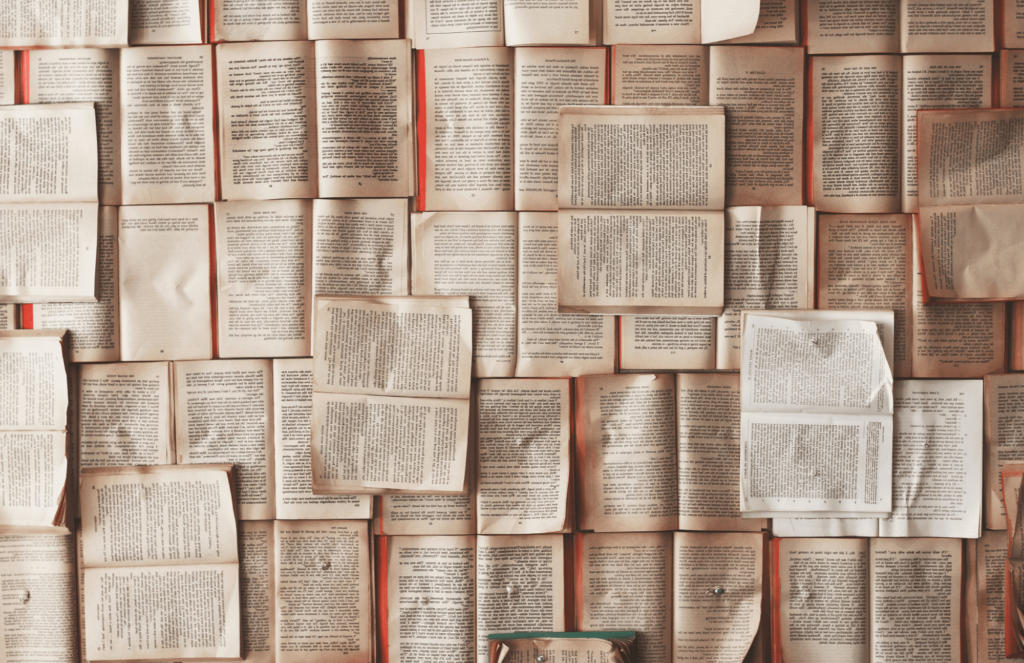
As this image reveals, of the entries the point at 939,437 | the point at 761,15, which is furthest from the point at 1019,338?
the point at 761,15

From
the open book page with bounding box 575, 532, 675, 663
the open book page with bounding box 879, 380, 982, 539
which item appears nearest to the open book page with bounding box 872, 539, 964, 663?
the open book page with bounding box 879, 380, 982, 539

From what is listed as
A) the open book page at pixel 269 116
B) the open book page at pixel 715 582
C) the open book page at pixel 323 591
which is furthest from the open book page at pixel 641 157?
the open book page at pixel 323 591

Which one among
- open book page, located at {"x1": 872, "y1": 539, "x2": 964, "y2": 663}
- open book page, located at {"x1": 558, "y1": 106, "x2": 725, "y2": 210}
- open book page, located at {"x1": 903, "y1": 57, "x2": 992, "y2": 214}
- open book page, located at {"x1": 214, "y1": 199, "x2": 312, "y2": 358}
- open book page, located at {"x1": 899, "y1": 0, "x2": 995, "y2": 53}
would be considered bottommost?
open book page, located at {"x1": 872, "y1": 539, "x2": 964, "y2": 663}

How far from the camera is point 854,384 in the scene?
969 mm

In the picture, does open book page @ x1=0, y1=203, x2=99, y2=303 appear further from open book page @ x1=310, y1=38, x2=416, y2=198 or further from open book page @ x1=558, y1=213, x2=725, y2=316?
open book page @ x1=558, y1=213, x2=725, y2=316

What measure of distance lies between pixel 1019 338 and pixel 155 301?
4.38 ft

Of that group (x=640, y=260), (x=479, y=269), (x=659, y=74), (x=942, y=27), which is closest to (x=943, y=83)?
(x=942, y=27)

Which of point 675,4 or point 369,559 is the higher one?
point 675,4

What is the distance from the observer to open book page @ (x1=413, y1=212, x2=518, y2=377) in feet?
3.22

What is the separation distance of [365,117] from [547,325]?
423 millimetres

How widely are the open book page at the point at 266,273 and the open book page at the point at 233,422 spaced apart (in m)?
0.05

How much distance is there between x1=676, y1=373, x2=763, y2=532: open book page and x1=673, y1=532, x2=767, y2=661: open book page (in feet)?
0.08

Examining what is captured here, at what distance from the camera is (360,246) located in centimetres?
98

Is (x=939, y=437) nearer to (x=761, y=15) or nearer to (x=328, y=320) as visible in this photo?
(x=761, y=15)
